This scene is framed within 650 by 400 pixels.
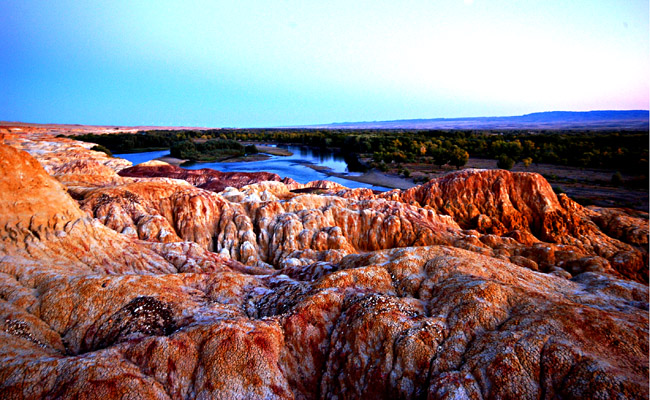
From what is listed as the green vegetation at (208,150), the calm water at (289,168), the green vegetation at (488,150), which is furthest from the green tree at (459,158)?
the green vegetation at (208,150)

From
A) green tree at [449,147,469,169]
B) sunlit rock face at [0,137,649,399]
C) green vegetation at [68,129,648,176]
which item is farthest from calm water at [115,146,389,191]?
sunlit rock face at [0,137,649,399]

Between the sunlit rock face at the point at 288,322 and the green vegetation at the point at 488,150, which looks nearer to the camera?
the sunlit rock face at the point at 288,322

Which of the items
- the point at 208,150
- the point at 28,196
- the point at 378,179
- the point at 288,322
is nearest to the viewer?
the point at 288,322

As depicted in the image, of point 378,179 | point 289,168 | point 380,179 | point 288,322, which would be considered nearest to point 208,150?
point 289,168

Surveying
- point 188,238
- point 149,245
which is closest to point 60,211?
point 149,245

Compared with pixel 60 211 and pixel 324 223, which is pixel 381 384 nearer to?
pixel 60 211

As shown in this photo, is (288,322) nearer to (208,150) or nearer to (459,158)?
(459,158)

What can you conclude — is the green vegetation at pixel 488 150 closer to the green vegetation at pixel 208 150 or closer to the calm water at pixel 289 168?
the green vegetation at pixel 208 150

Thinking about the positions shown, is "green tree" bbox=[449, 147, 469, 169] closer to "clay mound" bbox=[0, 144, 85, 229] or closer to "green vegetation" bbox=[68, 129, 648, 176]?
"green vegetation" bbox=[68, 129, 648, 176]

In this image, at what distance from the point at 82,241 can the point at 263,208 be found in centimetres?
1392

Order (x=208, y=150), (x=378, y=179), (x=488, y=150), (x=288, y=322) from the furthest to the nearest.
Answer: (x=208, y=150) → (x=488, y=150) → (x=378, y=179) → (x=288, y=322)

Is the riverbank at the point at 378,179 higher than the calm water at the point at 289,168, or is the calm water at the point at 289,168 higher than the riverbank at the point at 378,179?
the calm water at the point at 289,168

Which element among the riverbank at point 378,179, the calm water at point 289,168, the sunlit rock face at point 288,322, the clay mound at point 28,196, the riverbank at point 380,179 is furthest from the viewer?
the calm water at point 289,168

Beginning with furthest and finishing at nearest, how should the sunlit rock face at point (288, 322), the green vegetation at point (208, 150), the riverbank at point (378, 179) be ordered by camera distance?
the green vegetation at point (208, 150) < the riverbank at point (378, 179) < the sunlit rock face at point (288, 322)
